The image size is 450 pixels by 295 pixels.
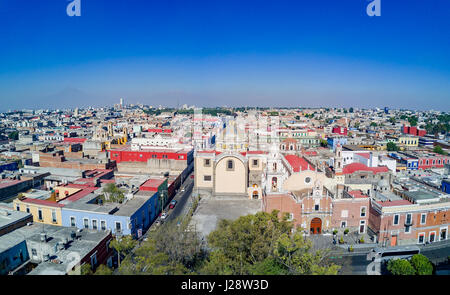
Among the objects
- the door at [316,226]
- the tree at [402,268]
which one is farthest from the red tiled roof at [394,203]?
the tree at [402,268]

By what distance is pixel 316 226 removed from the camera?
24469mm

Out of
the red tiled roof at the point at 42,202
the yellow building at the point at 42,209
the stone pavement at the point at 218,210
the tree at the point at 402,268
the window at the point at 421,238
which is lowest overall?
the window at the point at 421,238

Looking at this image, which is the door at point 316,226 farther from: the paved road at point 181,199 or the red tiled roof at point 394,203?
the paved road at point 181,199

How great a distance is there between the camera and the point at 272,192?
80.1 ft

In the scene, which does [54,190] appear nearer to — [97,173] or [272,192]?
[97,173]

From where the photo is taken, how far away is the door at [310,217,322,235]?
80.1 feet

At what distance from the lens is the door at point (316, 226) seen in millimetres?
24422

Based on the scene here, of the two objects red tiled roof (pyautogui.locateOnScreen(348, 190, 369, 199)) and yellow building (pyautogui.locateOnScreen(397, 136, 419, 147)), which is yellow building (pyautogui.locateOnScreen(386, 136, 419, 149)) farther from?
red tiled roof (pyautogui.locateOnScreen(348, 190, 369, 199))

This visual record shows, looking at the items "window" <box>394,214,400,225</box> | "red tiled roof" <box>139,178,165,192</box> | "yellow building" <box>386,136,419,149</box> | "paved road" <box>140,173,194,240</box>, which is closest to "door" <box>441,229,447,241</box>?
"window" <box>394,214,400,225</box>

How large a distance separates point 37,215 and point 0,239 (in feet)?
17.8

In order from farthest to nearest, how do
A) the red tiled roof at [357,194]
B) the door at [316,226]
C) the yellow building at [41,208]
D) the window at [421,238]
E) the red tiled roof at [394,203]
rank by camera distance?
the red tiled roof at [357,194] < the door at [316,226] < the window at [421,238] < the red tiled roof at [394,203] < the yellow building at [41,208]

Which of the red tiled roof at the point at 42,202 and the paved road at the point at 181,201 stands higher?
the red tiled roof at the point at 42,202

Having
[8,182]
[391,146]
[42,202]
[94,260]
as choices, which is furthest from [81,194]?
[391,146]

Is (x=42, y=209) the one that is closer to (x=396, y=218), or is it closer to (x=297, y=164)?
(x=297, y=164)
